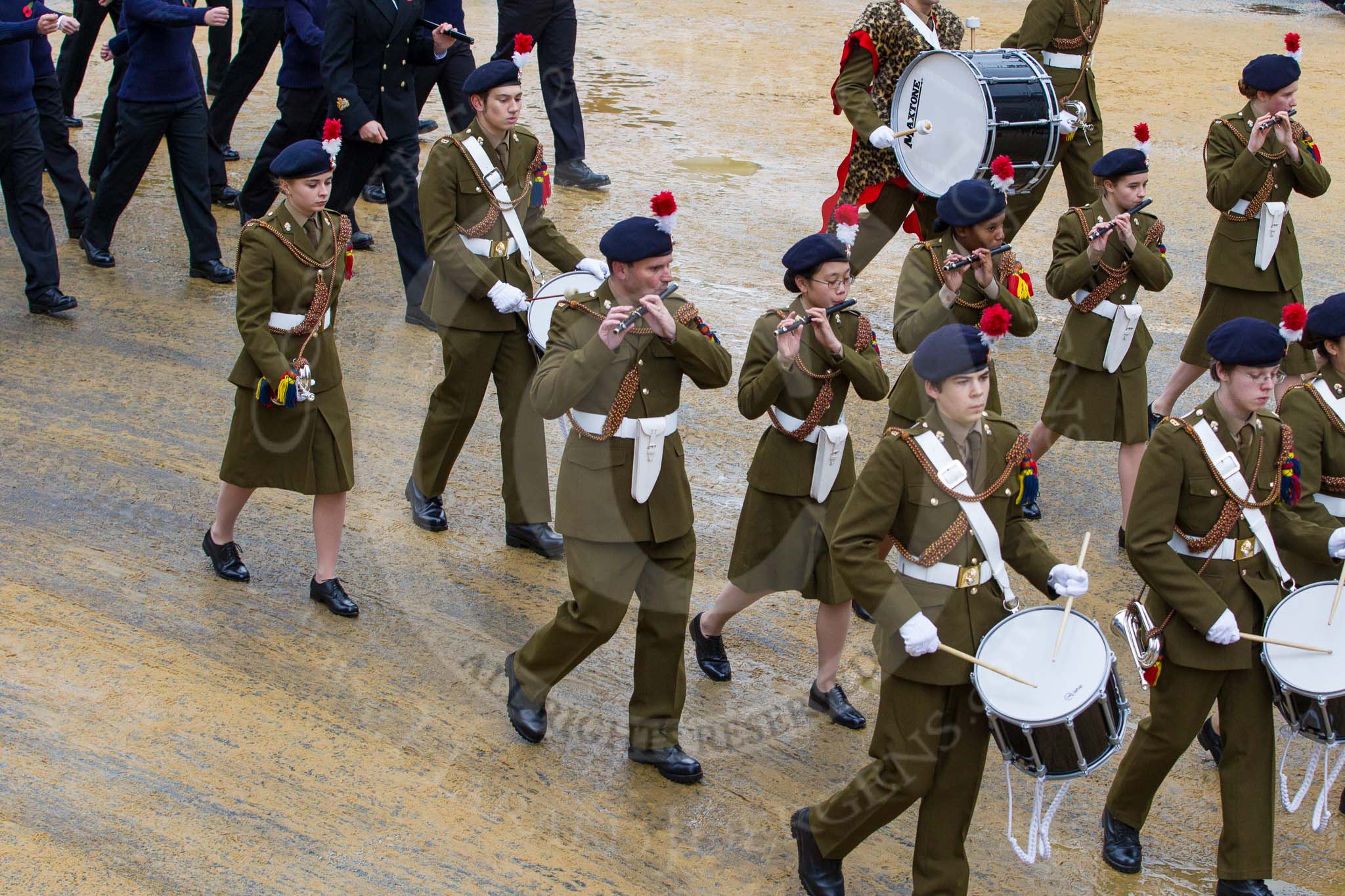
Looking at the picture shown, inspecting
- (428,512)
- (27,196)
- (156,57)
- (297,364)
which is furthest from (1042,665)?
(156,57)

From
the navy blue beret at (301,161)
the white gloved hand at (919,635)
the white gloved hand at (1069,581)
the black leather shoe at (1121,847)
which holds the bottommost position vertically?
the black leather shoe at (1121,847)

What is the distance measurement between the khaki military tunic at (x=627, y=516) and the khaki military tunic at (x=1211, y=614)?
1.35m

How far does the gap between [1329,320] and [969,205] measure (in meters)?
1.29

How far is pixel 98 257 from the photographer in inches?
339

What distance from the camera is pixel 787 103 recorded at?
1284cm

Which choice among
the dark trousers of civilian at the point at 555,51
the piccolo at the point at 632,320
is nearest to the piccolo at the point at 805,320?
the piccolo at the point at 632,320

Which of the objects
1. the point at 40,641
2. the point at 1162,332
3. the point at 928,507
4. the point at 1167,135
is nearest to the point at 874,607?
the point at 928,507

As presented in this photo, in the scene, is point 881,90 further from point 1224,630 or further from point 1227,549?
point 1224,630

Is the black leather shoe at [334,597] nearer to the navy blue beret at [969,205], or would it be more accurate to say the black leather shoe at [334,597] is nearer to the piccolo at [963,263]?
the piccolo at [963,263]

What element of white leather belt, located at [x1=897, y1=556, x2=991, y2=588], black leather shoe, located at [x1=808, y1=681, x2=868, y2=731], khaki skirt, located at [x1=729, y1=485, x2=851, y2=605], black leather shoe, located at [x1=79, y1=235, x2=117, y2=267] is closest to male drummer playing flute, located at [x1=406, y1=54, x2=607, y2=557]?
khaki skirt, located at [x1=729, y1=485, x2=851, y2=605]

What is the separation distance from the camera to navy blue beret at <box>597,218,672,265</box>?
430cm

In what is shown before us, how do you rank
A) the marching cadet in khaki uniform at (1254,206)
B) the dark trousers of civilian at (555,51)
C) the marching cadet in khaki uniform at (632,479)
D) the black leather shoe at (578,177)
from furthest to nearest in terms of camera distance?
the black leather shoe at (578,177) → the dark trousers of civilian at (555,51) → the marching cadet in khaki uniform at (1254,206) → the marching cadet in khaki uniform at (632,479)

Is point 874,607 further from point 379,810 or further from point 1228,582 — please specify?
point 379,810

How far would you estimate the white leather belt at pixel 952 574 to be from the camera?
3898 mm
